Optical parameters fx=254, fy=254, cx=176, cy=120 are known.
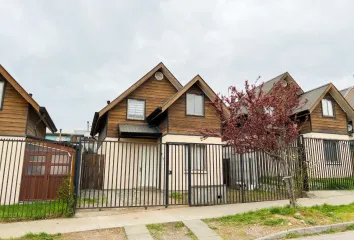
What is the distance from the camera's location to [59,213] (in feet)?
25.8

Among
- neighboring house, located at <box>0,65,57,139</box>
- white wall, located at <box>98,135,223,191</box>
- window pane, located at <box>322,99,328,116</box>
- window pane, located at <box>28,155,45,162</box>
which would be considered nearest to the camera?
white wall, located at <box>98,135,223,191</box>

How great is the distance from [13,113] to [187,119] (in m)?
8.80

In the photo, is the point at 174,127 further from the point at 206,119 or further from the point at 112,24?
the point at 112,24

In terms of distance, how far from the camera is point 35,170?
441 inches

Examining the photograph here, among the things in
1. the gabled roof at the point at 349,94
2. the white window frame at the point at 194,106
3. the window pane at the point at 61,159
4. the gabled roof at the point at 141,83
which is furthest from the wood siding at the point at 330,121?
the window pane at the point at 61,159

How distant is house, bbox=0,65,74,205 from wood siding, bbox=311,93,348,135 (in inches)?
631

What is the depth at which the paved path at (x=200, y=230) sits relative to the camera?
19.5ft

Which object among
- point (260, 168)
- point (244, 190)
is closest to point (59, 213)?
point (244, 190)

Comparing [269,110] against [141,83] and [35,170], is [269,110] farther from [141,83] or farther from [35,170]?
[141,83]

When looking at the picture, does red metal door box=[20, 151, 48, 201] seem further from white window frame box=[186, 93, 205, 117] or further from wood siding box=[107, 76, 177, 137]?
white window frame box=[186, 93, 205, 117]

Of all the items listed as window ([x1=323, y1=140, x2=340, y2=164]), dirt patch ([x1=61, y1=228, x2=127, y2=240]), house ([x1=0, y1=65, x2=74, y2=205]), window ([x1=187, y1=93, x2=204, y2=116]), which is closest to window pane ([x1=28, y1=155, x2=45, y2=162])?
house ([x1=0, y1=65, x2=74, y2=205])

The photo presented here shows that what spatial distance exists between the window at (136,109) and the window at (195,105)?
3.53 m

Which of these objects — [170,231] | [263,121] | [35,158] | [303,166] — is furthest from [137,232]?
[303,166]

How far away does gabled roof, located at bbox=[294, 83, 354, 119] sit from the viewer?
58.0ft
